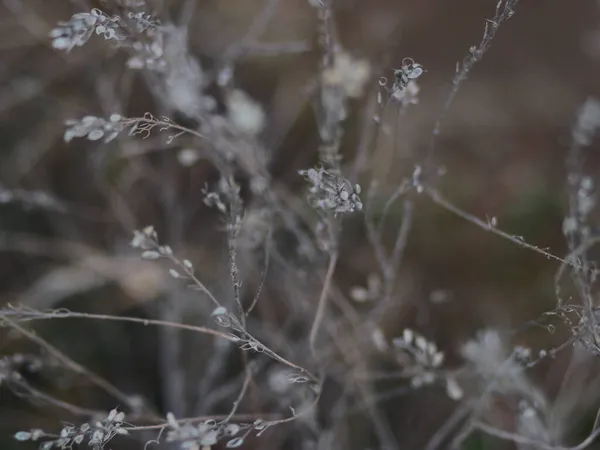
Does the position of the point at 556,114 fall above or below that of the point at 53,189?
above

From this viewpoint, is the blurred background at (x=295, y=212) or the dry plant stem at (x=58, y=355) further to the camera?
the blurred background at (x=295, y=212)

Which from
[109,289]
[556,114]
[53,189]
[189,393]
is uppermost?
[556,114]

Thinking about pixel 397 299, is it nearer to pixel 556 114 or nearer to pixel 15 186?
pixel 556 114

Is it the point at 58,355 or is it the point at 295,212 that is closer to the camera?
the point at 58,355

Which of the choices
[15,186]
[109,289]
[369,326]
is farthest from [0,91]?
[369,326]

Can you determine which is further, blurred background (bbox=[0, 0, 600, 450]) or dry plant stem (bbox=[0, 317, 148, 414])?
blurred background (bbox=[0, 0, 600, 450])

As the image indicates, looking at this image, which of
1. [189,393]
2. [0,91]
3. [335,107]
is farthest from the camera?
[0,91]

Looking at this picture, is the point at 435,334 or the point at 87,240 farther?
the point at 87,240

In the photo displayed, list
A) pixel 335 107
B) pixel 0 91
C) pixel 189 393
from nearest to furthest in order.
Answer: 1. pixel 335 107
2. pixel 189 393
3. pixel 0 91
